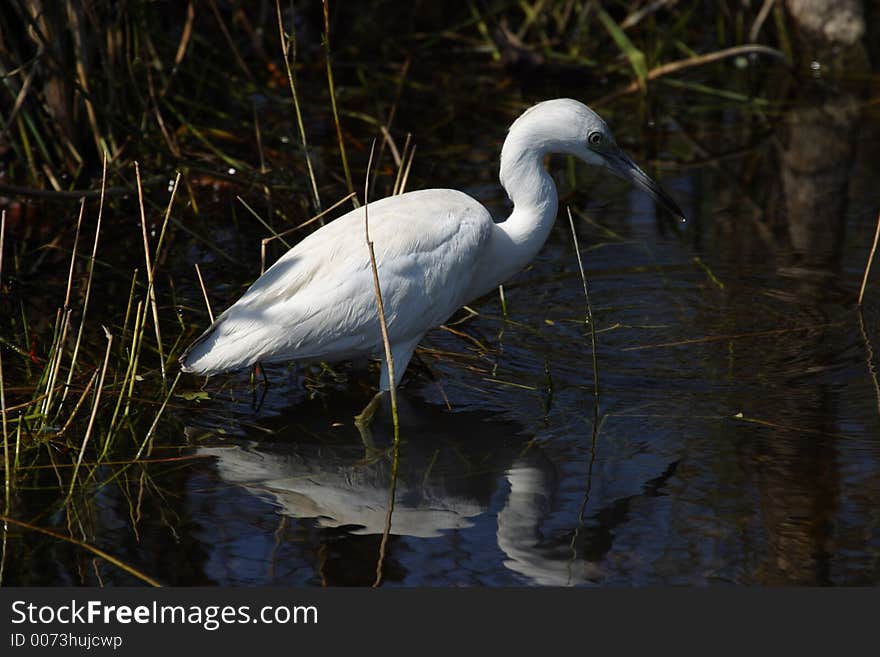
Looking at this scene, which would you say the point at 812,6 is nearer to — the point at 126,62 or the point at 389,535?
the point at 126,62

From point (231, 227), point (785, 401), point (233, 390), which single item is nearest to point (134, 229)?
point (231, 227)

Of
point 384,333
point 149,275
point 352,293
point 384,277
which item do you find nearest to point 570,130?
point 384,277

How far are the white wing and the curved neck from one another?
19cm

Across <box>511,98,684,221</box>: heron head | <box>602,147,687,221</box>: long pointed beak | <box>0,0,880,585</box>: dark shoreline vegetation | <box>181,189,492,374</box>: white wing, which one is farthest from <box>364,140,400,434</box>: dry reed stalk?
<box>602,147,687,221</box>: long pointed beak

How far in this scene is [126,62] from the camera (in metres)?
7.56

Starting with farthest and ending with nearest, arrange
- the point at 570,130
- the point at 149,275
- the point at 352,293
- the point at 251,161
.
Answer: the point at 251,161 < the point at 570,130 < the point at 352,293 < the point at 149,275

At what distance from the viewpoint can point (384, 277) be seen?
526cm

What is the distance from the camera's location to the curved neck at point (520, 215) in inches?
217

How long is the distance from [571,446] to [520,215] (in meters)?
1.13

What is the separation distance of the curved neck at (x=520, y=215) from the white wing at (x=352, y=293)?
19 centimetres

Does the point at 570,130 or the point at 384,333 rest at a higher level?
→ the point at 570,130

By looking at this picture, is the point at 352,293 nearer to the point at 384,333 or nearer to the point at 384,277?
the point at 384,277

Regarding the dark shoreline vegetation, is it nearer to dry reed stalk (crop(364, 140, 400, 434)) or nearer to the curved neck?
dry reed stalk (crop(364, 140, 400, 434))

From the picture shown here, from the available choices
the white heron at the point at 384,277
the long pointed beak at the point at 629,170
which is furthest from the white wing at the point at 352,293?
the long pointed beak at the point at 629,170
